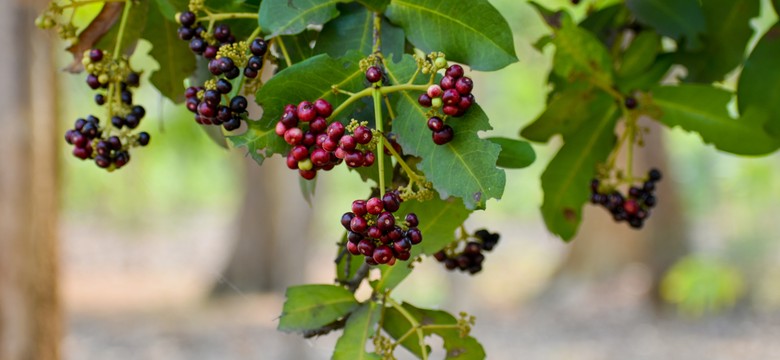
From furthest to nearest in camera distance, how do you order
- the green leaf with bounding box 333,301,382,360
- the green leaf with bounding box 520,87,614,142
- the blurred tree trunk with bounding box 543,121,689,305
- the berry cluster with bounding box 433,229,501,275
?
the blurred tree trunk with bounding box 543,121,689,305
the green leaf with bounding box 520,87,614,142
the berry cluster with bounding box 433,229,501,275
the green leaf with bounding box 333,301,382,360

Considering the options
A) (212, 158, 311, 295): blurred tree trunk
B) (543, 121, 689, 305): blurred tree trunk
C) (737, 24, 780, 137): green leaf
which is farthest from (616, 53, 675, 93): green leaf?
(212, 158, 311, 295): blurred tree trunk

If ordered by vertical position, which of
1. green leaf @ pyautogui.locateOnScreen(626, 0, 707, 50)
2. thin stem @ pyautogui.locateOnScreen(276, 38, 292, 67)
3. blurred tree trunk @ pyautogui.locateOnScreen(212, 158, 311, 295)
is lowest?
blurred tree trunk @ pyautogui.locateOnScreen(212, 158, 311, 295)

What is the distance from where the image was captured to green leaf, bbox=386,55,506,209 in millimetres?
766

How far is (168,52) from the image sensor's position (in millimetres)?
1087

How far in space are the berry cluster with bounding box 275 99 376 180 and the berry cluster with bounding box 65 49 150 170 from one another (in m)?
0.25

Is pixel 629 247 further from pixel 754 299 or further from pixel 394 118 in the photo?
pixel 394 118

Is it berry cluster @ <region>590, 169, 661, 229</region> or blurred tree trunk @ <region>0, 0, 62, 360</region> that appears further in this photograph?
blurred tree trunk @ <region>0, 0, 62, 360</region>

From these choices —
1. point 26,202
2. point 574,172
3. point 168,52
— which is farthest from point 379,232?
point 26,202

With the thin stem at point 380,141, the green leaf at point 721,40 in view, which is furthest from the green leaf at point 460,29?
Answer: the green leaf at point 721,40

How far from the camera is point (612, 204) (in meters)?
1.26

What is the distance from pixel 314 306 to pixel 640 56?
1.96 feet

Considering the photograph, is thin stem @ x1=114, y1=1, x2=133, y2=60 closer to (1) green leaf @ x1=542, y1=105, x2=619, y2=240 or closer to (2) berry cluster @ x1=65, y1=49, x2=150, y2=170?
(2) berry cluster @ x1=65, y1=49, x2=150, y2=170

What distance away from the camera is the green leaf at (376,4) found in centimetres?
90

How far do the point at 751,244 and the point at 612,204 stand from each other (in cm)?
832
